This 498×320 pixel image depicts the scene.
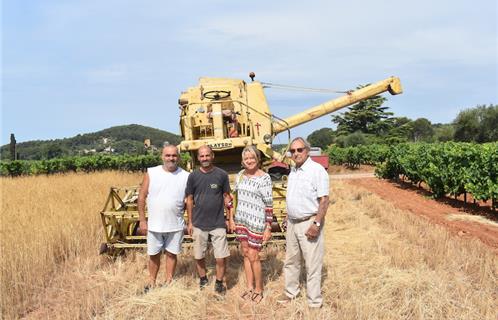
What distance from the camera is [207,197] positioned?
436 centimetres

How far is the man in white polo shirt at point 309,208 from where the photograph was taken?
3852 mm

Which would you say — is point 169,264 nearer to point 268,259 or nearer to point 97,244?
point 268,259

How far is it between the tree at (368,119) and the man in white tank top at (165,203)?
57.1 m

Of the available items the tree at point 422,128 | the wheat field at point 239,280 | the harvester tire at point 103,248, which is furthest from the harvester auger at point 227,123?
the tree at point 422,128

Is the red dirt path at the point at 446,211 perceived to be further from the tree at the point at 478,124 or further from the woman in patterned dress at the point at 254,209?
the tree at the point at 478,124

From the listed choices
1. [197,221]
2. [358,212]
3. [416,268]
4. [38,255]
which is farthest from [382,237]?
[38,255]

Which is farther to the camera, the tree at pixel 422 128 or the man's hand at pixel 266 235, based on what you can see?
the tree at pixel 422 128

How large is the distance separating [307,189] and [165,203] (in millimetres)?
1525

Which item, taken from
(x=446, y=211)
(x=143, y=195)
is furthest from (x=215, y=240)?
(x=446, y=211)

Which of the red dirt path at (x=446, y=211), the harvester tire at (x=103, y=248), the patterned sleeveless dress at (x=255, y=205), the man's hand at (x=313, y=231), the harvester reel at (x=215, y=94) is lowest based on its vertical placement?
the red dirt path at (x=446, y=211)

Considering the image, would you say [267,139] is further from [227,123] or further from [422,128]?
[422,128]

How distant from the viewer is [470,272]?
4.83m

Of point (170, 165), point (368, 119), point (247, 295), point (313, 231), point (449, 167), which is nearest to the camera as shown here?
point (313, 231)

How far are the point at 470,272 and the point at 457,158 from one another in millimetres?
7939
